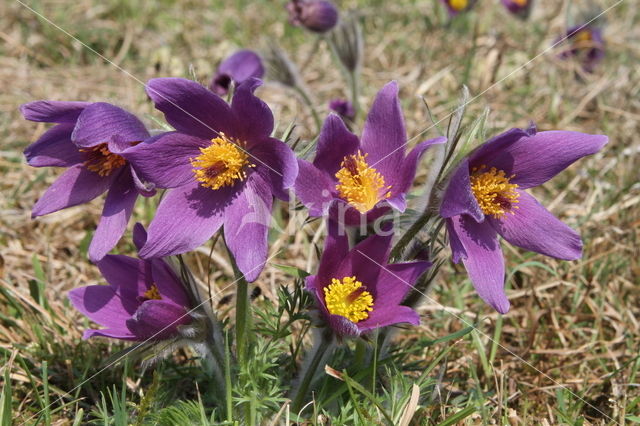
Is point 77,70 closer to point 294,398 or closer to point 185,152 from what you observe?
point 185,152

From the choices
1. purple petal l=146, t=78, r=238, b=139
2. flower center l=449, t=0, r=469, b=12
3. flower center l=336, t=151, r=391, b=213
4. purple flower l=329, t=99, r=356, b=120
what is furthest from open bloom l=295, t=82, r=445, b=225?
flower center l=449, t=0, r=469, b=12

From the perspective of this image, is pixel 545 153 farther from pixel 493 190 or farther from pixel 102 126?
pixel 102 126

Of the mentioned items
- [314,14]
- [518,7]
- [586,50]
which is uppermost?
[314,14]

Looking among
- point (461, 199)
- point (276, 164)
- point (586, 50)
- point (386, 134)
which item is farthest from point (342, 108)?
point (586, 50)

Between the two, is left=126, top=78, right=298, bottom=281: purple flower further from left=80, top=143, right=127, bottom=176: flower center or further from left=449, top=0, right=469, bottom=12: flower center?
left=449, top=0, right=469, bottom=12: flower center

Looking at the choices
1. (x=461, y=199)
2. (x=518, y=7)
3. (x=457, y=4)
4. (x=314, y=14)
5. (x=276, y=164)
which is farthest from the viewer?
(x=518, y=7)

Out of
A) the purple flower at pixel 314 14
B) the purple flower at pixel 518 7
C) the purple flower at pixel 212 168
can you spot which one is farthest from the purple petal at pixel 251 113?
the purple flower at pixel 518 7
